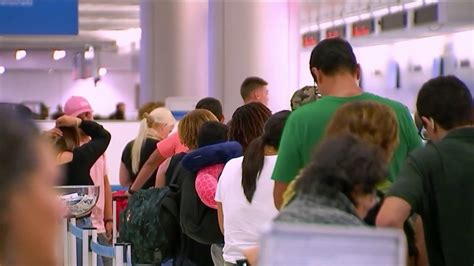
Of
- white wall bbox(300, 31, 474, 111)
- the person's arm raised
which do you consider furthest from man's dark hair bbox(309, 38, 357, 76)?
white wall bbox(300, 31, 474, 111)

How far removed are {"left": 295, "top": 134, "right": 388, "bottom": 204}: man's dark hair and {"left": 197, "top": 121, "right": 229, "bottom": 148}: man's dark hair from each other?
3449 mm

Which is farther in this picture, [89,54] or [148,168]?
[89,54]

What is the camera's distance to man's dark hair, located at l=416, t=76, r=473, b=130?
4.20 m

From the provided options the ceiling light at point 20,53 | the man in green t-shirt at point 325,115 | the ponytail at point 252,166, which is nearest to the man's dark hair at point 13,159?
the man in green t-shirt at point 325,115

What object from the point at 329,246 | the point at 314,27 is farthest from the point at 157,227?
the point at 314,27

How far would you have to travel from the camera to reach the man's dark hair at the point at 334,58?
4.63m

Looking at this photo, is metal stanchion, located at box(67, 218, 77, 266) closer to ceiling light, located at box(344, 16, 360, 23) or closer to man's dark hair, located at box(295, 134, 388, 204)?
man's dark hair, located at box(295, 134, 388, 204)

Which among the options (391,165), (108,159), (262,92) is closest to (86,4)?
(108,159)

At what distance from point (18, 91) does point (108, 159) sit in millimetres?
29613

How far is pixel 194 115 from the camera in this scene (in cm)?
740

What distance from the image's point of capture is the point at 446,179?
4062mm

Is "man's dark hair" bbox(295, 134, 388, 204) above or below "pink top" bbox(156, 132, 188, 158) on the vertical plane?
above

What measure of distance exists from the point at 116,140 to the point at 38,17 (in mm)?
2235

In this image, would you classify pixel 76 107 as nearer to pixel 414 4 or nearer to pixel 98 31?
pixel 414 4
